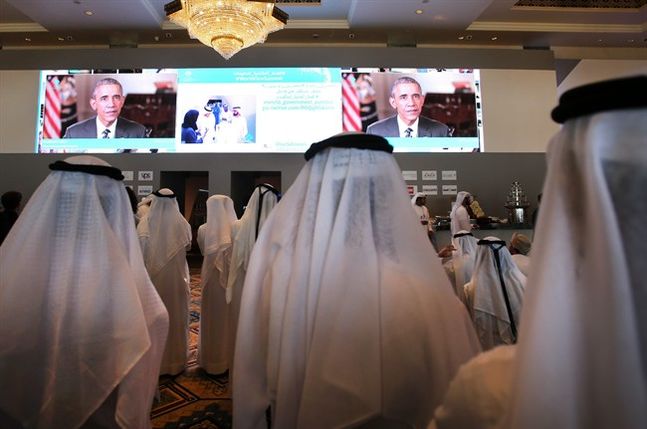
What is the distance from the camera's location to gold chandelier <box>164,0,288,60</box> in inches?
145

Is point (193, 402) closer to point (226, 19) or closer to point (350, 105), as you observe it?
point (226, 19)

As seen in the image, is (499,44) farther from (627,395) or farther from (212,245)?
(627,395)

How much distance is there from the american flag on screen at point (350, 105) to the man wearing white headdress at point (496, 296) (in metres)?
4.79

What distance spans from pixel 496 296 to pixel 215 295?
7.25ft

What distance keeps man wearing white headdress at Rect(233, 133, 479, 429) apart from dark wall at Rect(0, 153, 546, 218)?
5.73 meters

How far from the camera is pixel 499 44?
7.88 m

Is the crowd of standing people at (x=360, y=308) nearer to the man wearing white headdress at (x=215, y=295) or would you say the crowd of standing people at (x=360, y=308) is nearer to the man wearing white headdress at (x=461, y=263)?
the man wearing white headdress at (x=215, y=295)

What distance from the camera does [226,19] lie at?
12.3 feet

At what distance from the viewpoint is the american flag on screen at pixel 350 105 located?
695 centimetres

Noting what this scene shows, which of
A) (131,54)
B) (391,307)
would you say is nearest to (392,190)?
(391,307)

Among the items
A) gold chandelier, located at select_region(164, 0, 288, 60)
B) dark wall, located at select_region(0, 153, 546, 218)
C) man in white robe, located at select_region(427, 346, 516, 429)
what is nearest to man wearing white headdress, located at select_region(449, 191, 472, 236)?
dark wall, located at select_region(0, 153, 546, 218)

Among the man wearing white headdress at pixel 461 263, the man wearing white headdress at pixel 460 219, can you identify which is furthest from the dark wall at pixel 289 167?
the man wearing white headdress at pixel 461 263

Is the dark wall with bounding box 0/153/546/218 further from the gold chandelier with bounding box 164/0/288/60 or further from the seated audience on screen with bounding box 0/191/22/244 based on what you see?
the seated audience on screen with bounding box 0/191/22/244

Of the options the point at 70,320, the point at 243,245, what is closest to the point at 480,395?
the point at 70,320
